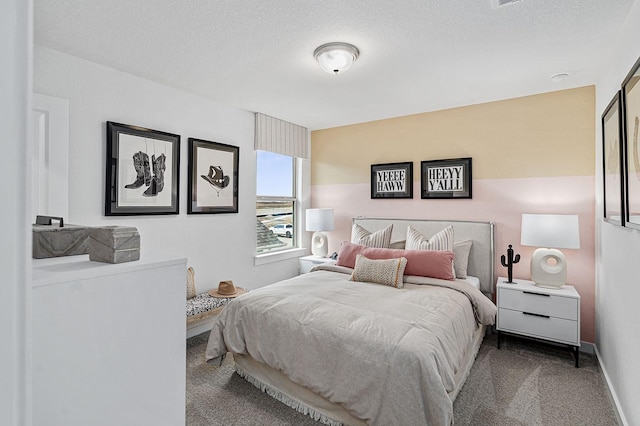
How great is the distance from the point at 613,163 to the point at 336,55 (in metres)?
2.01

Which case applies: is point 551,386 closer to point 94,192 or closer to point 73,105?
point 94,192

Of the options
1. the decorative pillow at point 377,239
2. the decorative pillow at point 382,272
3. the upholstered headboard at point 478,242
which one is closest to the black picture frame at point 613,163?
the upholstered headboard at point 478,242

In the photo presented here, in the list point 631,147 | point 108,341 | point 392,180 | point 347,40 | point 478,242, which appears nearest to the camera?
point 108,341

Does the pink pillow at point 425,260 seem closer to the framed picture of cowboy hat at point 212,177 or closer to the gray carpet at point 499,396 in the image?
the gray carpet at point 499,396

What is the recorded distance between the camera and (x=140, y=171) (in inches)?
119

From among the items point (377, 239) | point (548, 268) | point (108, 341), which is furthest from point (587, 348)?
point (108, 341)

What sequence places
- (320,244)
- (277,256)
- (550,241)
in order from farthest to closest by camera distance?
(320,244) < (277,256) < (550,241)

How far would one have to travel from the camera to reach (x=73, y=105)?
8.50 feet

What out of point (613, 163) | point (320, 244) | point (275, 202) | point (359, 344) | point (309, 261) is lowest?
point (359, 344)

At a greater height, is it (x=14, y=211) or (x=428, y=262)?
(x=14, y=211)

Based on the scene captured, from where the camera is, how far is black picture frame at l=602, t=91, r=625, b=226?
2024 mm

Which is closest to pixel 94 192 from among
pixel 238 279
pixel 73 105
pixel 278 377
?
pixel 73 105

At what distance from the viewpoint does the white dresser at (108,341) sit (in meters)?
0.83

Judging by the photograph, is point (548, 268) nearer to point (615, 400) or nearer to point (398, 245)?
point (615, 400)
